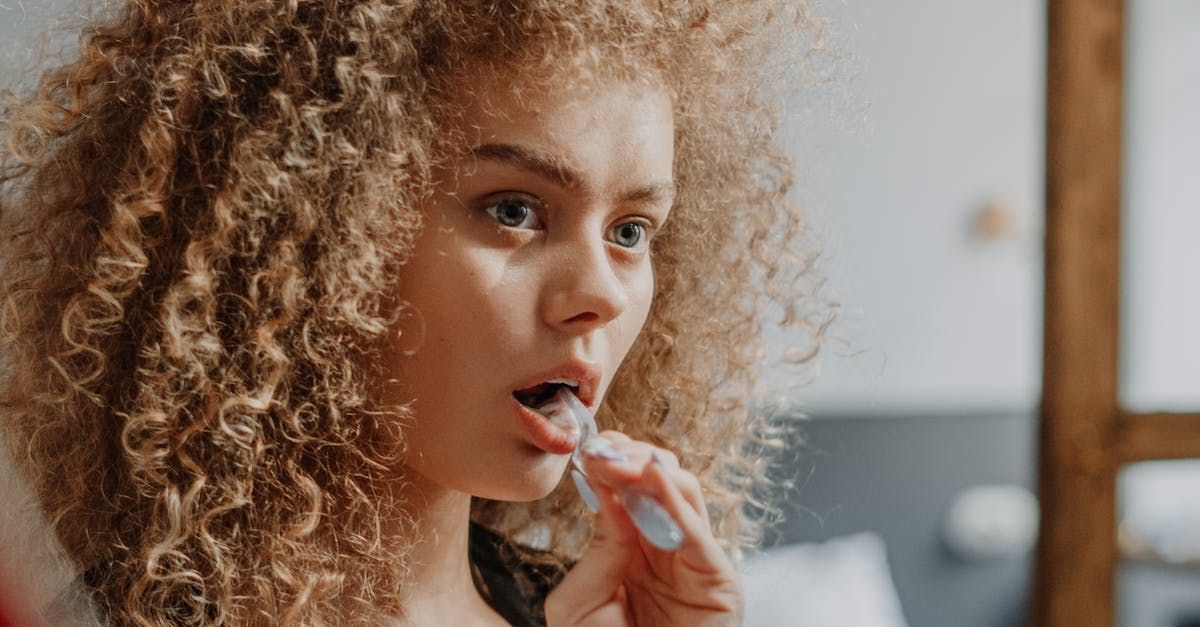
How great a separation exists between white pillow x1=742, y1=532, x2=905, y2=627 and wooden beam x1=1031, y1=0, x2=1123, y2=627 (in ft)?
1.80

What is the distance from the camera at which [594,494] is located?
33.1 inches

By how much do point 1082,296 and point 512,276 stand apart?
37.0 inches

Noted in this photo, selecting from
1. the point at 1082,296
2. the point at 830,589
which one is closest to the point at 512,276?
the point at 1082,296

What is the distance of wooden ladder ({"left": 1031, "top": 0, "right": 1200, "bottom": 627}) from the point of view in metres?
1.46

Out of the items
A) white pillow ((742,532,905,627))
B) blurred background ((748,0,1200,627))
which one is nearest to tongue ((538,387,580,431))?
white pillow ((742,532,905,627))

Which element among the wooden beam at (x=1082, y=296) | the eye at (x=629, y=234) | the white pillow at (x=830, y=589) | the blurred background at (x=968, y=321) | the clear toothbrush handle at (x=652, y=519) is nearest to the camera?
the clear toothbrush handle at (x=652, y=519)

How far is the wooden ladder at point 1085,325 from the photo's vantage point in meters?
1.46

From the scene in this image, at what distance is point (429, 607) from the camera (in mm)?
919

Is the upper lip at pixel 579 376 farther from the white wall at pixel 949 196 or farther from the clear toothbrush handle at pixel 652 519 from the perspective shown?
the white wall at pixel 949 196

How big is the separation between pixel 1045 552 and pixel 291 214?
1.10m

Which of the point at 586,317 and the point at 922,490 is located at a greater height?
the point at 586,317

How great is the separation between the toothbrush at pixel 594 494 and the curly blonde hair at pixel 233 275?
103 millimetres

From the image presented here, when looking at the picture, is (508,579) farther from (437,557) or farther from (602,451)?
(602,451)

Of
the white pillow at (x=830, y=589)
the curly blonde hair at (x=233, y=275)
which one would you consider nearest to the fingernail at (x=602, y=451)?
the curly blonde hair at (x=233, y=275)
